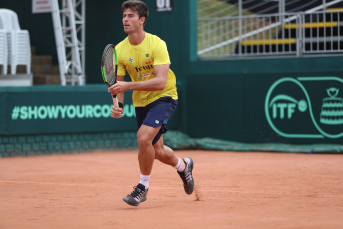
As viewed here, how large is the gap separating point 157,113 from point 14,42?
27.3 feet

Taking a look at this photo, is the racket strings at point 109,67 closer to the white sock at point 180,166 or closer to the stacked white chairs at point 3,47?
the white sock at point 180,166

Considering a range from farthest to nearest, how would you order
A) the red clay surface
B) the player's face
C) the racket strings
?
the player's face → the racket strings → the red clay surface

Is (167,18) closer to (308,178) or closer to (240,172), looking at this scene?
(240,172)

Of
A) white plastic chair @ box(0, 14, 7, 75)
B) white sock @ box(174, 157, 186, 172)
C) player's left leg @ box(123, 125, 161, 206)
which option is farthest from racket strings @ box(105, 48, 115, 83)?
white plastic chair @ box(0, 14, 7, 75)

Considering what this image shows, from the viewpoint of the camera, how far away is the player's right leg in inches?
225

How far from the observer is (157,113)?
552cm

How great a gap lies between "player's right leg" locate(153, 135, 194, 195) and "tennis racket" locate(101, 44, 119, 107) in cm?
81

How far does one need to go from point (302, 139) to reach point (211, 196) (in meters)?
5.71

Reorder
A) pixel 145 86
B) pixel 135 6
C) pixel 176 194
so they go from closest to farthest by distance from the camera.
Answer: pixel 145 86
pixel 135 6
pixel 176 194

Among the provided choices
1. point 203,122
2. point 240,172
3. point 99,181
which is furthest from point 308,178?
point 203,122

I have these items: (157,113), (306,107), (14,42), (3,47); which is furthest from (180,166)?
(14,42)

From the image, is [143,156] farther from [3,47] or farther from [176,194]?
[3,47]

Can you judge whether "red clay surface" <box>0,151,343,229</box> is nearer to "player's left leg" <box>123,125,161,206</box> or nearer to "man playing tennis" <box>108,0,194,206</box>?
Answer: "player's left leg" <box>123,125,161,206</box>

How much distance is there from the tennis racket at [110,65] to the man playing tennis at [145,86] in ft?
0.30
